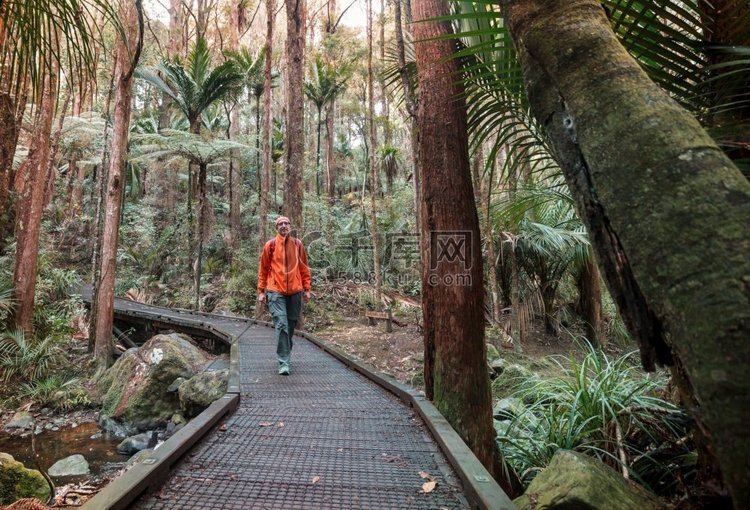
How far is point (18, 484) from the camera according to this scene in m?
3.92

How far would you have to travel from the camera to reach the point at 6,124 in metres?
3.87

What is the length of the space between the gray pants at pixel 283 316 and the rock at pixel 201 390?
805 millimetres

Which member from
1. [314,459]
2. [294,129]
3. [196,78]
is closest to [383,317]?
[294,129]

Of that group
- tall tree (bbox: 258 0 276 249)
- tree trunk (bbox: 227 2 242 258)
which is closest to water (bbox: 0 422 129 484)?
tall tree (bbox: 258 0 276 249)

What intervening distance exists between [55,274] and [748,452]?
14.7 meters

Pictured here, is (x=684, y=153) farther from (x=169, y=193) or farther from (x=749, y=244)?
(x=169, y=193)

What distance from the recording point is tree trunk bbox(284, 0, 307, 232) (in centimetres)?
955

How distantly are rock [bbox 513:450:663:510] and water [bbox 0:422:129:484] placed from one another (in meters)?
4.92

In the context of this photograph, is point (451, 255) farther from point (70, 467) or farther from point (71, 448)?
point (71, 448)

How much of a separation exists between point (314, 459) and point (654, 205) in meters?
2.71

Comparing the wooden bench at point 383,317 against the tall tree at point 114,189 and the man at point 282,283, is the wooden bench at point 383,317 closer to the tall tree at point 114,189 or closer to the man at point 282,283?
the man at point 282,283

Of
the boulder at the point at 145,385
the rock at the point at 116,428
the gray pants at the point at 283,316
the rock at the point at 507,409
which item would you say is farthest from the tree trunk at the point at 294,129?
the rock at the point at 507,409

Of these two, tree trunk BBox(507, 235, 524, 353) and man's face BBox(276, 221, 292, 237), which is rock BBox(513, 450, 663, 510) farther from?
tree trunk BBox(507, 235, 524, 353)

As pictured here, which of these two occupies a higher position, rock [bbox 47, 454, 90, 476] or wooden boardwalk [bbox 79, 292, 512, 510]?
wooden boardwalk [bbox 79, 292, 512, 510]
